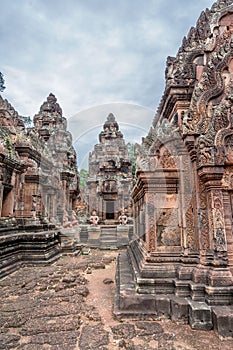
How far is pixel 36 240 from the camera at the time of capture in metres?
10.1

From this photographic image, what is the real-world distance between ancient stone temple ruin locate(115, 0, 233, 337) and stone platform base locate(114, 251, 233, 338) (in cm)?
2

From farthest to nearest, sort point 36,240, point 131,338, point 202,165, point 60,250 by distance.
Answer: point 60,250 < point 36,240 < point 202,165 < point 131,338

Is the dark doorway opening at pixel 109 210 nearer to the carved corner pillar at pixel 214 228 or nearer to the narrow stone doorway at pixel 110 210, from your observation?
the narrow stone doorway at pixel 110 210

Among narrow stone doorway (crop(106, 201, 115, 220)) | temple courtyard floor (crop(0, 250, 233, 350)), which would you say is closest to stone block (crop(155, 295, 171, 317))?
temple courtyard floor (crop(0, 250, 233, 350))

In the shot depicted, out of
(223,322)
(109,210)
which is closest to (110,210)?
(109,210)

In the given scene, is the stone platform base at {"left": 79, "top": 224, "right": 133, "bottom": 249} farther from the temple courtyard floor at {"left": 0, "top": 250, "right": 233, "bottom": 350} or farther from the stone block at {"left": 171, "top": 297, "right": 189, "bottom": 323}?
the stone block at {"left": 171, "top": 297, "right": 189, "bottom": 323}

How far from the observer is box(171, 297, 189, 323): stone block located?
3977 millimetres

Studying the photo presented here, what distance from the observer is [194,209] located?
4914mm

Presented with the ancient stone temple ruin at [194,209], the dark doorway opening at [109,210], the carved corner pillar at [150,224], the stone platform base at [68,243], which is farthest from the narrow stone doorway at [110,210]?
the carved corner pillar at [150,224]

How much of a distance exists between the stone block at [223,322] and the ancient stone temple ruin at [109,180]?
66.6 feet

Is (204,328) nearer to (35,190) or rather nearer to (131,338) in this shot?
(131,338)

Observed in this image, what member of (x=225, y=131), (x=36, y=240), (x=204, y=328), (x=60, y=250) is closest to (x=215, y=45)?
(x=225, y=131)

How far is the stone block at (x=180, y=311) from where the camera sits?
3.98 metres

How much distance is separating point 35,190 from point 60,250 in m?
3.63
